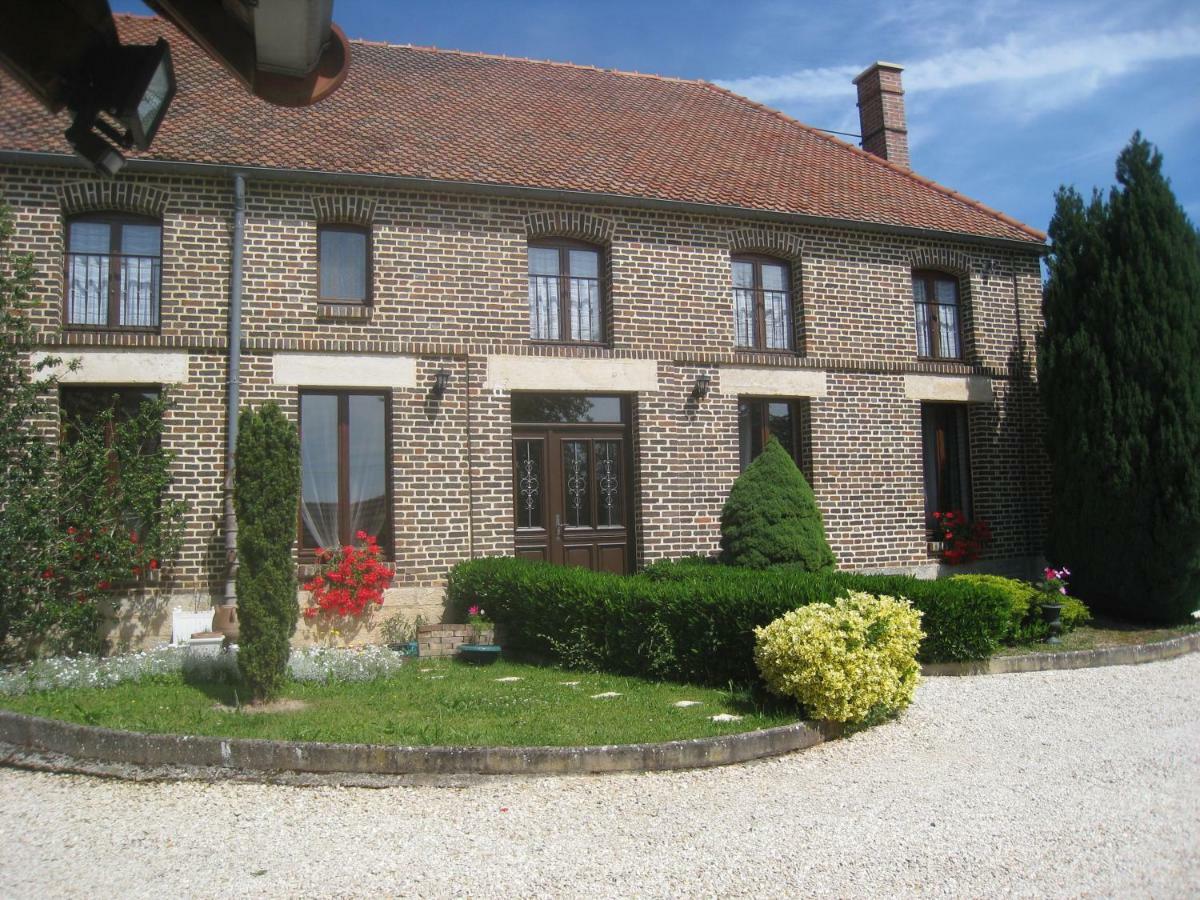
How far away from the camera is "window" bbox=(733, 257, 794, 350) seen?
44.9 ft

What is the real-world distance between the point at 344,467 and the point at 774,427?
6.03 meters

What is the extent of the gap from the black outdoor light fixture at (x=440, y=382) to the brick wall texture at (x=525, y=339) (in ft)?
0.36

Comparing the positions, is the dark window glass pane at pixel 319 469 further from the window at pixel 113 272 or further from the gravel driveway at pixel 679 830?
the gravel driveway at pixel 679 830

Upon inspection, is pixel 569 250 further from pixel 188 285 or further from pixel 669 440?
pixel 188 285

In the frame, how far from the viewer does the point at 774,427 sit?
13.7m

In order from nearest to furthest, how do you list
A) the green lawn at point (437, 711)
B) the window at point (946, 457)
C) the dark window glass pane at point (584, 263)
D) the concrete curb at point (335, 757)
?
the concrete curb at point (335, 757) < the green lawn at point (437, 711) < the dark window glass pane at point (584, 263) < the window at point (946, 457)

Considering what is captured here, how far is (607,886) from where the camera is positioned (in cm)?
443

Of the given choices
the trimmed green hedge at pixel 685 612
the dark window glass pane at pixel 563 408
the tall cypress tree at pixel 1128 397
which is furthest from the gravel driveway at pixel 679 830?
the dark window glass pane at pixel 563 408

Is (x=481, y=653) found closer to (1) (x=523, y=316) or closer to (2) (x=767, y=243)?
(1) (x=523, y=316)

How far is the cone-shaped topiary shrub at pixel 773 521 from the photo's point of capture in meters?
10.9

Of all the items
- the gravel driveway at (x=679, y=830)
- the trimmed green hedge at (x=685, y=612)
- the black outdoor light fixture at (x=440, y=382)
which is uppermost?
the black outdoor light fixture at (x=440, y=382)

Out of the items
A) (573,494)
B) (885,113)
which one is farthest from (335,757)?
(885,113)

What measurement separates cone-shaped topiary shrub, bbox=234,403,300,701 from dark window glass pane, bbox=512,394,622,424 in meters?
5.24

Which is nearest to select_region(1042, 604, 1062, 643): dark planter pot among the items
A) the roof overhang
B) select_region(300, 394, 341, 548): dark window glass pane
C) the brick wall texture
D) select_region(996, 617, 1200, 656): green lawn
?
select_region(996, 617, 1200, 656): green lawn
